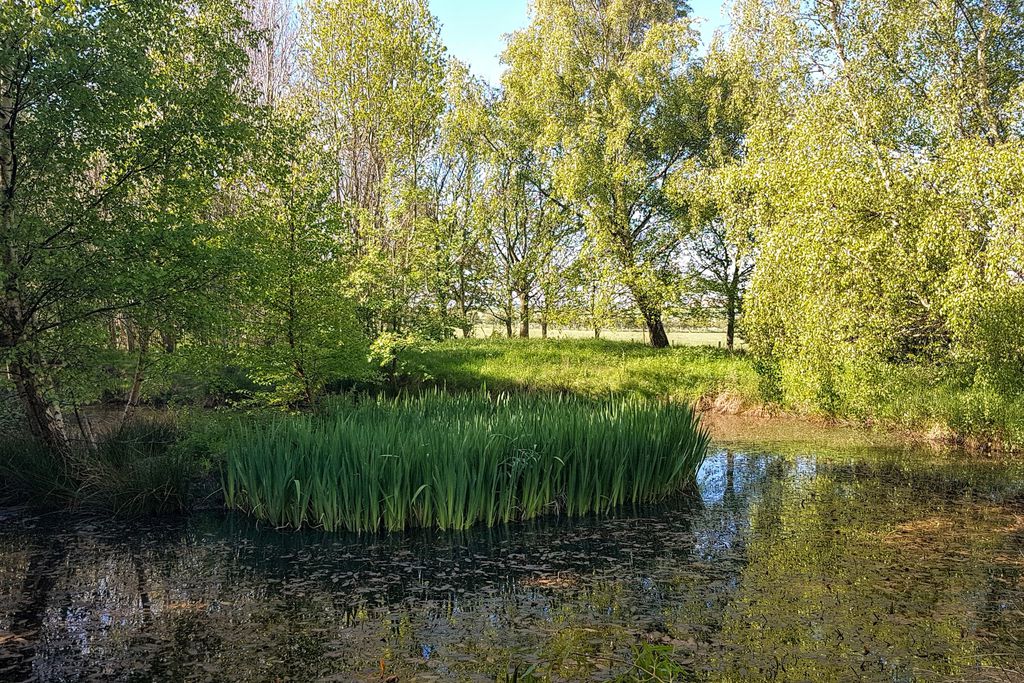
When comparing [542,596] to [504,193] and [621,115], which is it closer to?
[621,115]

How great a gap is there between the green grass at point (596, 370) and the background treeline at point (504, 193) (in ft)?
5.68

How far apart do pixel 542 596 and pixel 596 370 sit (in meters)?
14.6

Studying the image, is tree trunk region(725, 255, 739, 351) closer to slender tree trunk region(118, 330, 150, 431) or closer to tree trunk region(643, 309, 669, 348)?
tree trunk region(643, 309, 669, 348)

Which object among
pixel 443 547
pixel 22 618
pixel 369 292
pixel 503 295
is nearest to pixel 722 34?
pixel 503 295

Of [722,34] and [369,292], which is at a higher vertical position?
[722,34]

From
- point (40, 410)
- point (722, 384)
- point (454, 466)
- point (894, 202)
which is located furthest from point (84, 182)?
point (722, 384)

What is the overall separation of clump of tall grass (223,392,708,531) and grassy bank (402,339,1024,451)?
6.26 meters

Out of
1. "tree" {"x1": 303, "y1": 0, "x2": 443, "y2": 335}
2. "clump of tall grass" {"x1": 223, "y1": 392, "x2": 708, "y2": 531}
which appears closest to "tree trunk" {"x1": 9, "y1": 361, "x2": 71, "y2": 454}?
"clump of tall grass" {"x1": 223, "y1": 392, "x2": 708, "y2": 531}

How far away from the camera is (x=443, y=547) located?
763 cm

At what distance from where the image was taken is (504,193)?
26688 millimetres

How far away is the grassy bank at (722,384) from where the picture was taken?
1291 centimetres

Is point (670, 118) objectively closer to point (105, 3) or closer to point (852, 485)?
point (852, 485)

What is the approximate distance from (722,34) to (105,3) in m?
21.1

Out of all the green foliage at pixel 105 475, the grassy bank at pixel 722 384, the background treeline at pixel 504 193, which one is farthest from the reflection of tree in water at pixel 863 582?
the green foliage at pixel 105 475
